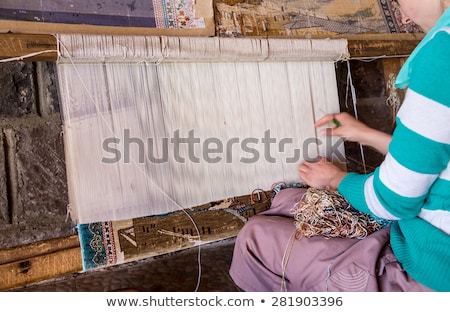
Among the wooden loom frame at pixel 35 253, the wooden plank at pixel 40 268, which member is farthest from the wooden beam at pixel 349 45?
the wooden plank at pixel 40 268

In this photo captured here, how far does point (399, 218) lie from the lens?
100 centimetres

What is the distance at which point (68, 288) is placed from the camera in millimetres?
1383

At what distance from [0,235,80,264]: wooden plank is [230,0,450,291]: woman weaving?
50 cm

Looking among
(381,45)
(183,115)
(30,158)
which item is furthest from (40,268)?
(381,45)

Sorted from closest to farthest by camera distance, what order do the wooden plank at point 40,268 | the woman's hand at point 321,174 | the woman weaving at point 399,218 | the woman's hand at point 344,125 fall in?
the woman weaving at point 399,218, the wooden plank at point 40,268, the woman's hand at point 321,174, the woman's hand at point 344,125

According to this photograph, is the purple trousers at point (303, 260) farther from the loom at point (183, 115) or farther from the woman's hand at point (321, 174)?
the loom at point (183, 115)

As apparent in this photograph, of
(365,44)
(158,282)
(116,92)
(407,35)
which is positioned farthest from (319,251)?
(407,35)

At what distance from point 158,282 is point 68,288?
0.29 m

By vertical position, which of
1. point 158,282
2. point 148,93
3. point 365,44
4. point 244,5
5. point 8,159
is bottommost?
point 158,282

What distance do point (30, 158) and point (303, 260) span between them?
0.83m

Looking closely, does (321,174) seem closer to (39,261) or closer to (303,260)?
(303,260)

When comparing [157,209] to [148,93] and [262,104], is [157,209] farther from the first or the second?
[262,104]

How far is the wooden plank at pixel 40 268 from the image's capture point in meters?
1.18

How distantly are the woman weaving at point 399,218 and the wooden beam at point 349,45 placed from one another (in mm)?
513
